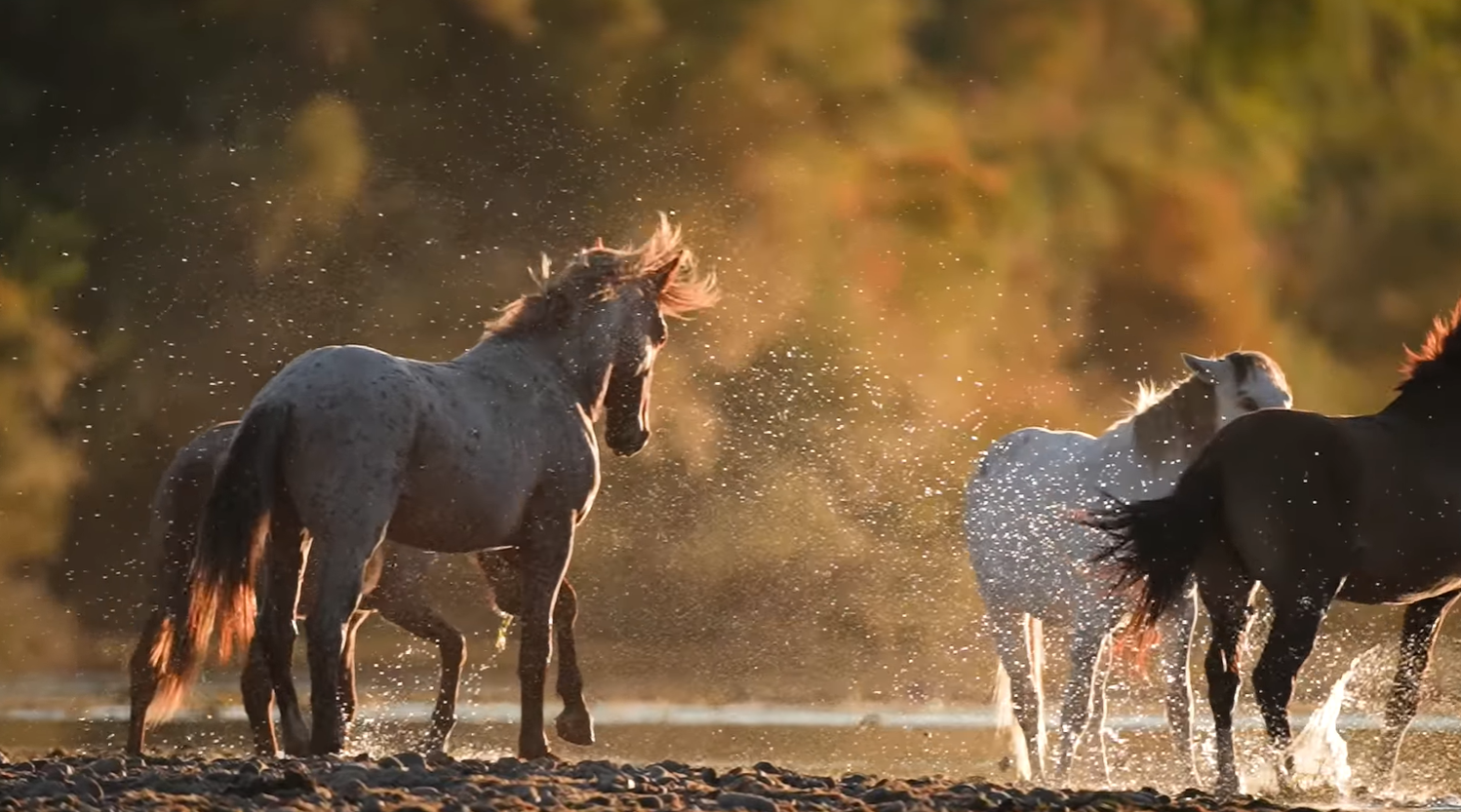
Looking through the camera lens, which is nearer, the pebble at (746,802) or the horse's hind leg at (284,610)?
the pebble at (746,802)

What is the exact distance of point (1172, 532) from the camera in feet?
29.8

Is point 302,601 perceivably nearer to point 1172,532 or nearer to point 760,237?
point 1172,532

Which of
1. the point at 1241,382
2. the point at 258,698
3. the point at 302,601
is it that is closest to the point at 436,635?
the point at 302,601

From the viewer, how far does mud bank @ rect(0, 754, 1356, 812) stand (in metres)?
6.92

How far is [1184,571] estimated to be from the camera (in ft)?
29.9

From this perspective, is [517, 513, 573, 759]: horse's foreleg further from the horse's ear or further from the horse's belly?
the horse's ear

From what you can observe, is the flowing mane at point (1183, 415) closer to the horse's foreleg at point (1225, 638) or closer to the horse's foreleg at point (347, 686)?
the horse's foreleg at point (1225, 638)

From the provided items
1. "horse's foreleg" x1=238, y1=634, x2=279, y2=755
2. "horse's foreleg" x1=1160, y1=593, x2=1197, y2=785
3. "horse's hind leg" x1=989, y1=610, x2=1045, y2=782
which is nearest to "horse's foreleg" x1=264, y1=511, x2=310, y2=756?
"horse's foreleg" x1=238, y1=634, x2=279, y2=755

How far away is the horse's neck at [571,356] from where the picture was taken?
934 cm

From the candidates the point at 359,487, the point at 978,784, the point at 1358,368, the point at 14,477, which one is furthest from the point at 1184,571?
the point at 14,477

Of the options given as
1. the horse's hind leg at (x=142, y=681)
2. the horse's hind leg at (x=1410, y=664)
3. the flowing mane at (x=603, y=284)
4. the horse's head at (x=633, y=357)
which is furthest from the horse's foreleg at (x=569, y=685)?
the horse's hind leg at (x=1410, y=664)

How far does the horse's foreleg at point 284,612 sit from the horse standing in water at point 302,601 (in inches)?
14.9

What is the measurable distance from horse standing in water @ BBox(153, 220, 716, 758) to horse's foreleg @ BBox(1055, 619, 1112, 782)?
2112 millimetres

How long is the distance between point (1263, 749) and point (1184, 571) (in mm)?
808
